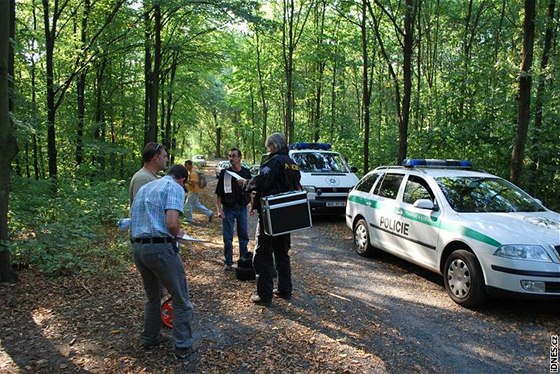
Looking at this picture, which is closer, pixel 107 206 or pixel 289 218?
pixel 289 218

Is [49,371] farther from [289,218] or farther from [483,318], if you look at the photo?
[483,318]

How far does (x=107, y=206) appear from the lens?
421 inches

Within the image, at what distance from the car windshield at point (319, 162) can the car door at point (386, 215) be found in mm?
4119

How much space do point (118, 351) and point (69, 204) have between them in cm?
691

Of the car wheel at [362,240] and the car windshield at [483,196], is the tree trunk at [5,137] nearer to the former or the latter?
the car wheel at [362,240]

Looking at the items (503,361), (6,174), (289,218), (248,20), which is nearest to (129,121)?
(248,20)

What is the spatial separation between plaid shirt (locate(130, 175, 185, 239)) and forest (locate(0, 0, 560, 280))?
2910 millimetres

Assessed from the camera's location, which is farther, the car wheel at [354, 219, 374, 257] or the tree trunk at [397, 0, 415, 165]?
the tree trunk at [397, 0, 415, 165]

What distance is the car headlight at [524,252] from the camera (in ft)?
15.5

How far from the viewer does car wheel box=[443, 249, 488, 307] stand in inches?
202

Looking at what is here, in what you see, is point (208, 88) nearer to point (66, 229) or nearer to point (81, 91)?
point (81, 91)

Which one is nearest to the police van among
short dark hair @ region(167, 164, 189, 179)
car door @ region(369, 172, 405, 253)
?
car door @ region(369, 172, 405, 253)

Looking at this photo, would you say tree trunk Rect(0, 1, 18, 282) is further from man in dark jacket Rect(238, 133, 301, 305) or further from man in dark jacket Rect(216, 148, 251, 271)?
man in dark jacket Rect(238, 133, 301, 305)

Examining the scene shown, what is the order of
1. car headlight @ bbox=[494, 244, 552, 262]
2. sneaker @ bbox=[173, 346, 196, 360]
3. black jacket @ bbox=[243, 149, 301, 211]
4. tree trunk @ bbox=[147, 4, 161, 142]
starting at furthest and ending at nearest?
1. tree trunk @ bbox=[147, 4, 161, 142]
2. black jacket @ bbox=[243, 149, 301, 211]
3. car headlight @ bbox=[494, 244, 552, 262]
4. sneaker @ bbox=[173, 346, 196, 360]
